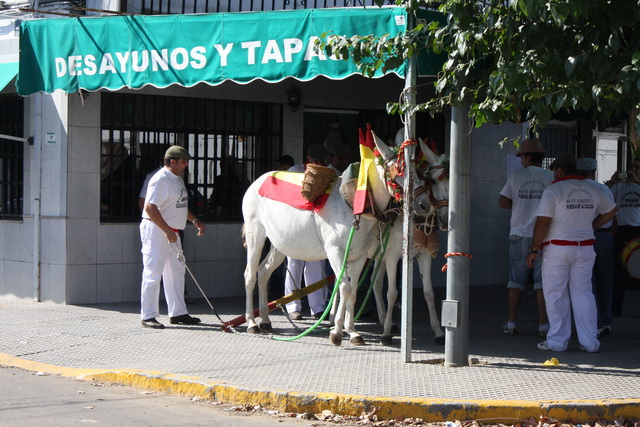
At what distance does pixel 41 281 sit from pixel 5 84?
108 inches

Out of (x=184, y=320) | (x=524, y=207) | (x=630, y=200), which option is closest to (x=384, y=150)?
(x=524, y=207)

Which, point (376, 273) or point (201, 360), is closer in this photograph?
point (201, 360)

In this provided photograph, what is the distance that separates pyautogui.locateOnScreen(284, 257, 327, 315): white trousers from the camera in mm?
12086

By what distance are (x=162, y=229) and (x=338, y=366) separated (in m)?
3.14

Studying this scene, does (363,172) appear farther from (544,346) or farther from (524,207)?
(544,346)

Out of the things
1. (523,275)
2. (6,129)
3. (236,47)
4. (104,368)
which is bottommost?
(104,368)

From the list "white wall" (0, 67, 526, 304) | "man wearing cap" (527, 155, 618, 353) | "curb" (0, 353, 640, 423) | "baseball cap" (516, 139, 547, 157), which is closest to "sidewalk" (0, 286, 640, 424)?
"curb" (0, 353, 640, 423)

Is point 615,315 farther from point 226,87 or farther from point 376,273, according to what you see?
point 226,87

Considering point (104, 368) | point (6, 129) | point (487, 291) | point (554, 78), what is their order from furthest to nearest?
point (487, 291) → point (6, 129) → point (104, 368) → point (554, 78)

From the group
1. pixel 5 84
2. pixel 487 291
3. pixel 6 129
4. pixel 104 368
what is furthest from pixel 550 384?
pixel 6 129

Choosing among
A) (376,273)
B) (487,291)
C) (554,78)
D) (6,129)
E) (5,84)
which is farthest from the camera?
(487,291)

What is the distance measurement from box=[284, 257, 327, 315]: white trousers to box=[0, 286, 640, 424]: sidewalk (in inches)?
13.3

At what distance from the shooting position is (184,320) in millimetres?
11328

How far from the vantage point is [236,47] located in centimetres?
1026
